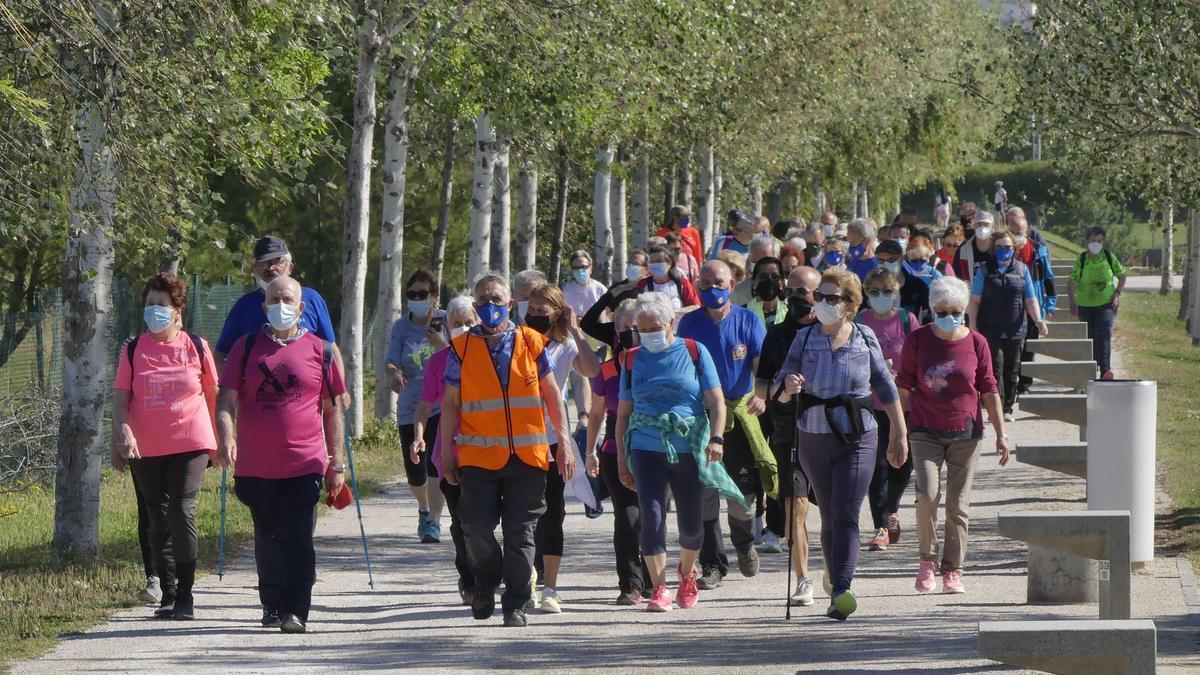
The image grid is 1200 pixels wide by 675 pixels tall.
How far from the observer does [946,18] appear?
5750 cm

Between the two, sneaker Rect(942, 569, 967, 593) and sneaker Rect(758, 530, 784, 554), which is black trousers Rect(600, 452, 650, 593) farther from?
sneaker Rect(758, 530, 784, 554)

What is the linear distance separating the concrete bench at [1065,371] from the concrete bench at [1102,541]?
8.75 m

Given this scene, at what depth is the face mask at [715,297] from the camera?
37.3ft

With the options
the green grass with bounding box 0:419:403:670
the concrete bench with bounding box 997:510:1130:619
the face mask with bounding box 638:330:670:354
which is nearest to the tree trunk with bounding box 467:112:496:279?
the green grass with bounding box 0:419:403:670

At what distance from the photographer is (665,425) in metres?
10.3

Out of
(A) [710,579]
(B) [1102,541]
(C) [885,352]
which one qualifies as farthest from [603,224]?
(B) [1102,541]

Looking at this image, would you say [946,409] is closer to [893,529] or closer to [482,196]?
[893,529]

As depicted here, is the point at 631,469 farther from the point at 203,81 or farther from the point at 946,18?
the point at 946,18

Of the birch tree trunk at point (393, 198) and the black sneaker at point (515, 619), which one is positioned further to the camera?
the birch tree trunk at point (393, 198)

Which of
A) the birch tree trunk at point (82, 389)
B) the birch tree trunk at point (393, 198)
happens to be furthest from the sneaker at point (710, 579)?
the birch tree trunk at point (393, 198)

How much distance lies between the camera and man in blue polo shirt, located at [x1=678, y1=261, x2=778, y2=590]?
11.4 meters

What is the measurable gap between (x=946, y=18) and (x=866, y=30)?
54.3 feet

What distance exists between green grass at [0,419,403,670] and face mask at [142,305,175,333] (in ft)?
4.99

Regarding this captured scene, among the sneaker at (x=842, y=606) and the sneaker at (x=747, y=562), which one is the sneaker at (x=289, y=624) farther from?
the sneaker at (x=747, y=562)
